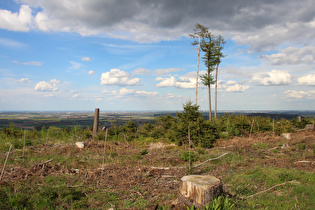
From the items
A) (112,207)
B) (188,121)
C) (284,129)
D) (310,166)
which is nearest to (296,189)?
(310,166)

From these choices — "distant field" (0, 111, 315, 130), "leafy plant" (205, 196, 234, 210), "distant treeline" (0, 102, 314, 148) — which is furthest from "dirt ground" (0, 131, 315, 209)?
"distant field" (0, 111, 315, 130)

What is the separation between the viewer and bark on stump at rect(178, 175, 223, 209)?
3654mm

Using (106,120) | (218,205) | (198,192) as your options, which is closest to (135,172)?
(198,192)

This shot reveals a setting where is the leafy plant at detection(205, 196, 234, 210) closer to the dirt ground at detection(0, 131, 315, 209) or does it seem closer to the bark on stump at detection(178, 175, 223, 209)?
the bark on stump at detection(178, 175, 223, 209)

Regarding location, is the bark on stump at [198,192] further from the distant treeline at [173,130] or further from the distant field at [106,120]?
the distant field at [106,120]

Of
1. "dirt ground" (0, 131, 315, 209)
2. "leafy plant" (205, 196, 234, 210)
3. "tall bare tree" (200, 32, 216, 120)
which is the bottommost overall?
"dirt ground" (0, 131, 315, 209)

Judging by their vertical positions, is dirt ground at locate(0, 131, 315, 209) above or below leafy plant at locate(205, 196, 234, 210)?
below

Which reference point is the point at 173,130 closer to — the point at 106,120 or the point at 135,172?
the point at 106,120

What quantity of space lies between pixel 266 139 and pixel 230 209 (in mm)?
11504

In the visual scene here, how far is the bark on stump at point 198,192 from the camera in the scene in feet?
12.0

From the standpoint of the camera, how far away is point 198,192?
3.71 meters

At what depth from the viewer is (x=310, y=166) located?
6.80m

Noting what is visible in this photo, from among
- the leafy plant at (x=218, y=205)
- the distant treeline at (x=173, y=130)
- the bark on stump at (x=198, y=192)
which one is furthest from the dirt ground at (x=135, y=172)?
the distant treeline at (x=173, y=130)

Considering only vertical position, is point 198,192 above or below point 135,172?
above
